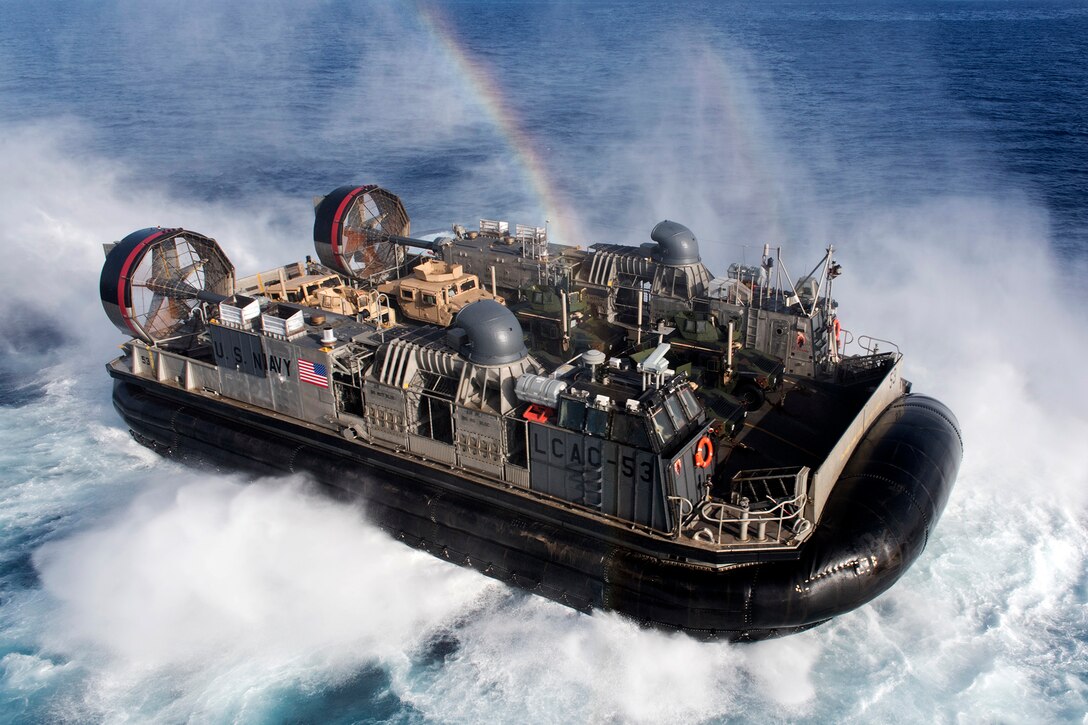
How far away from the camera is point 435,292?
64.7 feet

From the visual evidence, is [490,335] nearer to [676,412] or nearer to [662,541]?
[676,412]

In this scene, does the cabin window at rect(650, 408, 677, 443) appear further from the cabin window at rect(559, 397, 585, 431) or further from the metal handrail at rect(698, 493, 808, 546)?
the metal handrail at rect(698, 493, 808, 546)

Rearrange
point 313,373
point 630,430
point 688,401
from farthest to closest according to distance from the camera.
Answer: point 313,373 → point 688,401 → point 630,430

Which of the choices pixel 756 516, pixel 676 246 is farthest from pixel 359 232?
pixel 756 516

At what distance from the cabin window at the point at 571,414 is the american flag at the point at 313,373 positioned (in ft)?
16.2

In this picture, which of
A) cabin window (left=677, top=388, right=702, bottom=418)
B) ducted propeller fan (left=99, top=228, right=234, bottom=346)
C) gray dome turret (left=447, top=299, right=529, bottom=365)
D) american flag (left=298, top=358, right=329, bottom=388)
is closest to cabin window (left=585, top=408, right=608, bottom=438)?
cabin window (left=677, top=388, right=702, bottom=418)

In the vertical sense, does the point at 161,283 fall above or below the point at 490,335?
above

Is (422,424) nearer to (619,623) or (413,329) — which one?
(413,329)

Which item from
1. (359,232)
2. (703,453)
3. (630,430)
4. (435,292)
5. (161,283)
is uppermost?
(359,232)

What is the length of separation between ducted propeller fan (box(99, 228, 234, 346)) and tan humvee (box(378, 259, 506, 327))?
3917mm

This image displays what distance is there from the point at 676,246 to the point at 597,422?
7.94m

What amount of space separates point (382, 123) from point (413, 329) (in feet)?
129

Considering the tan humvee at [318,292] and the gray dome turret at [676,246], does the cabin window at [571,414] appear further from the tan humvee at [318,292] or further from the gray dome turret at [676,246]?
the gray dome turret at [676,246]

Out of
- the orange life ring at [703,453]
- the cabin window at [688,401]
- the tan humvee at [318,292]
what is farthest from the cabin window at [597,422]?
the tan humvee at [318,292]
